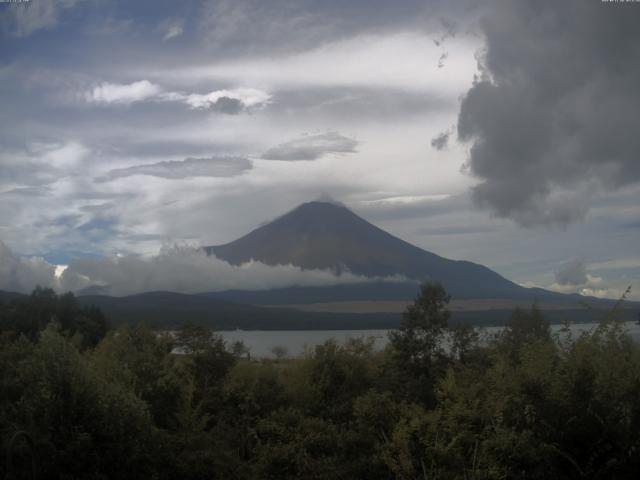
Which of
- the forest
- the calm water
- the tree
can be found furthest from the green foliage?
the forest

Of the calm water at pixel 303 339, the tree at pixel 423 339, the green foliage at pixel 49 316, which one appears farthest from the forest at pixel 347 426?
the green foliage at pixel 49 316

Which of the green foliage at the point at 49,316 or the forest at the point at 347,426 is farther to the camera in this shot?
the green foliage at the point at 49,316

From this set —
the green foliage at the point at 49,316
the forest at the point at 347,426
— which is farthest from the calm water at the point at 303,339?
the green foliage at the point at 49,316

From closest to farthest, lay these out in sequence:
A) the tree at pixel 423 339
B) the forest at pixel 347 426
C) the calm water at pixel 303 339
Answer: the forest at pixel 347 426, the calm water at pixel 303 339, the tree at pixel 423 339

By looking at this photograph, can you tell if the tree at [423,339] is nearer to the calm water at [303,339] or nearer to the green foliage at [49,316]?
the calm water at [303,339]

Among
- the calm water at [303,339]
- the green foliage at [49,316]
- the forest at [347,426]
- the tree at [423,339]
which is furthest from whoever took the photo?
the green foliage at [49,316]

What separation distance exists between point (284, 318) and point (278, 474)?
109 meters

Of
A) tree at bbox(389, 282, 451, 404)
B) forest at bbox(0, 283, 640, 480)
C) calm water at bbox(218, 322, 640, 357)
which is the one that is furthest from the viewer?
tree at bbox(389, 282, 451, 404)

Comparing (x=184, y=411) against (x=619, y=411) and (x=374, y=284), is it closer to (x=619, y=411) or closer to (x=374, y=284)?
(x=619, y=411)

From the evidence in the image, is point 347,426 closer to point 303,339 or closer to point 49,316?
point 49,316

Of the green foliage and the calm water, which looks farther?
the green foliage

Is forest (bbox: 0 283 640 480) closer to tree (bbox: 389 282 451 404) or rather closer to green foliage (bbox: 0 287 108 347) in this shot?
tree (bbox: 389 282 451 404)

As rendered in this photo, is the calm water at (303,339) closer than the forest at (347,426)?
No

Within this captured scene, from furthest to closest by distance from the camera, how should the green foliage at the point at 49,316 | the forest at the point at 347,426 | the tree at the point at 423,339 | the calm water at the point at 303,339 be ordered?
the green foliage at the point at 49,316
the tree at the point at 423,339
the calm water at the point at 303,339
the forest at the point at 347,426
